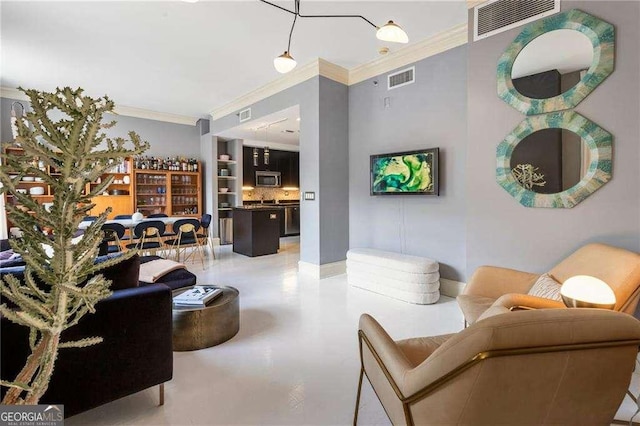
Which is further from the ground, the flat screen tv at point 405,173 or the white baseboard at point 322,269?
the flat screen tv at point 405,173

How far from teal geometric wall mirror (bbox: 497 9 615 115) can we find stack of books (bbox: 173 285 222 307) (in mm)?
3234

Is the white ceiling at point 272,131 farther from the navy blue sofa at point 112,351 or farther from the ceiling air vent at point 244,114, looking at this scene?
the navy blue sofa at point 112,351

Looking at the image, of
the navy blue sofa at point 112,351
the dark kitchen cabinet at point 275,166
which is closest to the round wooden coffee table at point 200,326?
the navy blue sofa at point 112,351

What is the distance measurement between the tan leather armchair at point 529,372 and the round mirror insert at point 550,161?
2061 millimetres

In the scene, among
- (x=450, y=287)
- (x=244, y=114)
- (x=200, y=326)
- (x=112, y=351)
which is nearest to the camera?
(x=112, y=351)

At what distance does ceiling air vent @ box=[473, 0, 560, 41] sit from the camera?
2.82 metres

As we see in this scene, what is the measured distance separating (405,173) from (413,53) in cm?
159

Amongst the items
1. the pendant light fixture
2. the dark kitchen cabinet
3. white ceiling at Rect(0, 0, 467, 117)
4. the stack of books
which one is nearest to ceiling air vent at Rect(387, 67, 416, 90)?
white ceiling at Rect(0, 0, 467, 117)

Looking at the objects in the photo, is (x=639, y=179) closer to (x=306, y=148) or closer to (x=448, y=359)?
(x=448, y=359)

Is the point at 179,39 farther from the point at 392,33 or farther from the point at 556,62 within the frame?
the point at 556,62

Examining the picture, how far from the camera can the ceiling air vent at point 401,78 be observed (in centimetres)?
437

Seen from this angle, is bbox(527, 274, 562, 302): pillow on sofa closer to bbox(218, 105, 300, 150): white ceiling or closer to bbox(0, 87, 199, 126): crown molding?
bbox(218, 105, 300, 150): white ceiling

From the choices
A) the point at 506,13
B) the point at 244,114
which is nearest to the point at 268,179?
the point at 244,114

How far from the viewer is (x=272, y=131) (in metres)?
7.68
